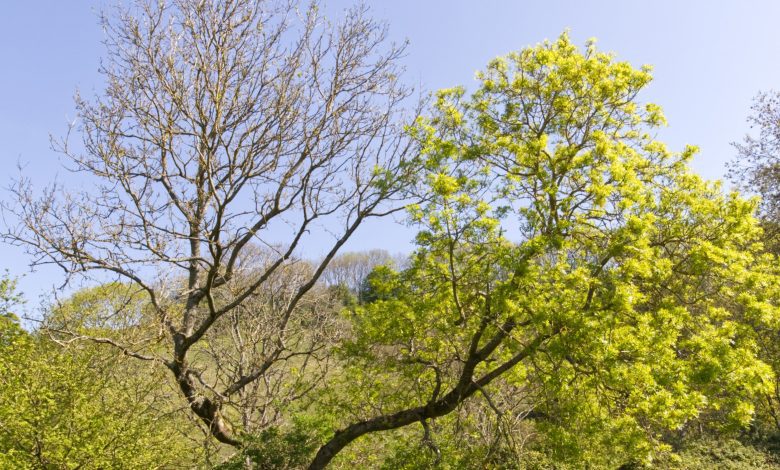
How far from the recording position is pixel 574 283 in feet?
21.9

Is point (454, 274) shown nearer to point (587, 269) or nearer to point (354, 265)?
point (587, 269)

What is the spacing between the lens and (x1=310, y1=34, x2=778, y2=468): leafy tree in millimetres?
6316

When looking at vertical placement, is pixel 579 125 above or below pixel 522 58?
below

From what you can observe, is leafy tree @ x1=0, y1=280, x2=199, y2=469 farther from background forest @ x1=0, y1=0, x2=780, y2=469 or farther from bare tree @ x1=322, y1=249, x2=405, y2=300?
bare tree @ x1=322, y1=249, x2=405, y2=300

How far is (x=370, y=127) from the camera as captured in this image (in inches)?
379

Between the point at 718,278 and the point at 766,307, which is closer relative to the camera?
the point at 766,307

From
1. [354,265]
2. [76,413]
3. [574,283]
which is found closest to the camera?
[574,283]

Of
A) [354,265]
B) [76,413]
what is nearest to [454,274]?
[76,413]

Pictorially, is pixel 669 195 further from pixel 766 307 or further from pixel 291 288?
pixel 291 288

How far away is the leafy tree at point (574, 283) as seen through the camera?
632 cm

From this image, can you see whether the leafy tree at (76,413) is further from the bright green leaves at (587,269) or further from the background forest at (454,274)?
the bright green leaves at (587,269)

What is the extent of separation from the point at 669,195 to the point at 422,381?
520cm

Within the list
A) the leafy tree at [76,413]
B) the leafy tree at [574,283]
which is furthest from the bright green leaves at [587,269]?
the leafy tree at [76,413]

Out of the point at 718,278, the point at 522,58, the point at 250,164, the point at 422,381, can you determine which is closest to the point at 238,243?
the point at 250,164
